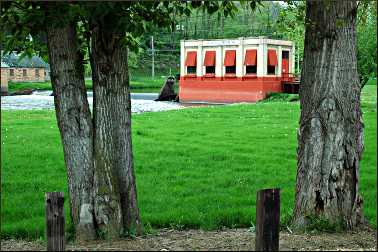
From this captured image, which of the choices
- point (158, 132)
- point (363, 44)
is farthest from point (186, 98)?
point (158, 132)

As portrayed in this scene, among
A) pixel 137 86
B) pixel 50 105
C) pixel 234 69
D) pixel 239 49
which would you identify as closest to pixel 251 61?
pixel 239 49

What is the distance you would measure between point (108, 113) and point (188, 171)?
460 cm

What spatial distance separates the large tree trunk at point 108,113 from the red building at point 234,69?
123 ft

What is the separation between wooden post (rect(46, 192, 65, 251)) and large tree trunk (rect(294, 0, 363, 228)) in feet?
9.98

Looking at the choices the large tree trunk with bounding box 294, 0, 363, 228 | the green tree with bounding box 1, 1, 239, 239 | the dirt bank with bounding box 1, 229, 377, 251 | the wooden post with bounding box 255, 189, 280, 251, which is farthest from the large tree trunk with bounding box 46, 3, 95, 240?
the wooden post with bounding box 255, 189, 280, 251

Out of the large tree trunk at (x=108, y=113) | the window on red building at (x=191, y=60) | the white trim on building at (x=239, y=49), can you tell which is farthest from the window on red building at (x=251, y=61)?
the large tree trunk at (x=108, y=113)

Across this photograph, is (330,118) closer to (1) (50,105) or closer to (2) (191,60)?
(1) (50,105)

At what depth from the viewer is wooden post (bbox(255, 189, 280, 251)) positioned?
3727 millimetres

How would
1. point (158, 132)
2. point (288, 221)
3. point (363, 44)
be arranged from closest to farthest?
point (288, 221), point (158, 132), point (363, 44)

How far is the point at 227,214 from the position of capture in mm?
7012

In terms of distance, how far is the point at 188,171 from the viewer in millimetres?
10102

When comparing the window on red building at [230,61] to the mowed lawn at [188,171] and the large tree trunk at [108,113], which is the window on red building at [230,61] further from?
the large tree trunk at [108,113]

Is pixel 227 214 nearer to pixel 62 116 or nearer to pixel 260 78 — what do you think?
pixel 62 116

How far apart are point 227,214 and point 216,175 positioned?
275 cm
